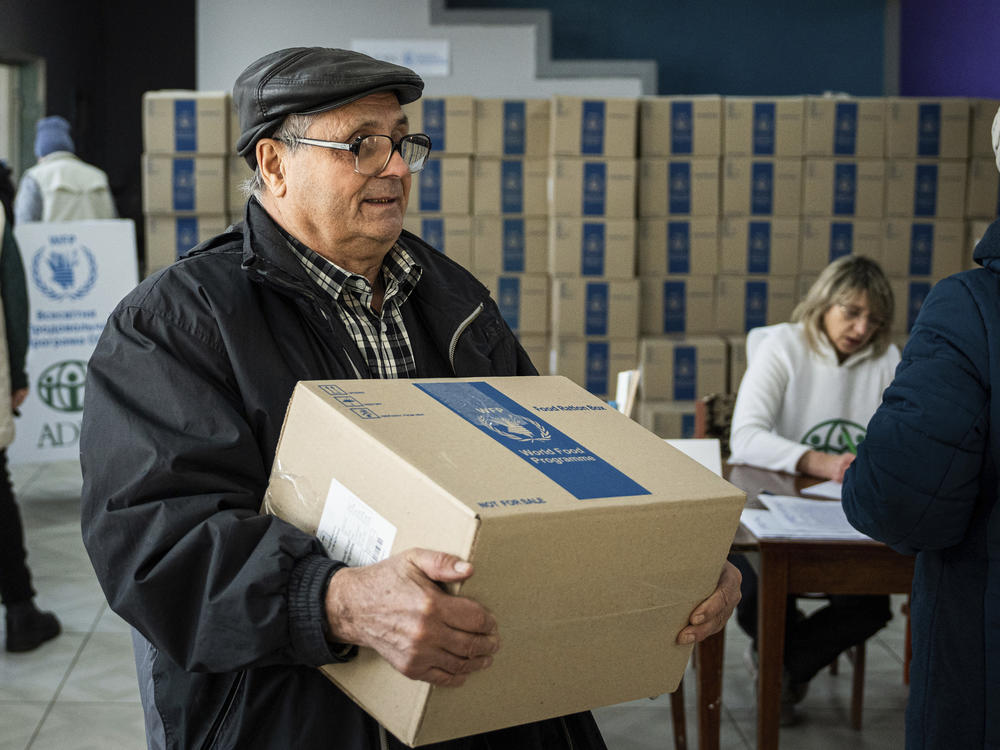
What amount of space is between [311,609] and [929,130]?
14.5ft

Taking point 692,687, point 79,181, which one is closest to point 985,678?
point 692,687

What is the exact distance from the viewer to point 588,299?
4.70 m

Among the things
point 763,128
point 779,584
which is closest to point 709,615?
point 779,584

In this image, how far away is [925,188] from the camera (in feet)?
15.4

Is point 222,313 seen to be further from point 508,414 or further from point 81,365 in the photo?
point 81,365

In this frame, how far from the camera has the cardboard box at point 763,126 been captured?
4598 millimetres

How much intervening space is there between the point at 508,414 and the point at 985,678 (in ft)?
2.28

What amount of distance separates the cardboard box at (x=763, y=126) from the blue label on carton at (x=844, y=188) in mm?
224

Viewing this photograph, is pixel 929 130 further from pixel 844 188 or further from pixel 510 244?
pixel 510 244

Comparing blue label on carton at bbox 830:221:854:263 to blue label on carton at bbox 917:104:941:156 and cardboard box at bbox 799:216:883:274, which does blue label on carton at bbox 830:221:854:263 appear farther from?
blue label on carton at bbox 917:104:941:156

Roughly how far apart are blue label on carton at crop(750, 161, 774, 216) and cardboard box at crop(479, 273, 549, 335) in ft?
3.23

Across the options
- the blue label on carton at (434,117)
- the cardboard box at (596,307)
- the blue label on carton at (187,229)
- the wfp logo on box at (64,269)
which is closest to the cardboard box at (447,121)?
the blue label on carton at (434,117)

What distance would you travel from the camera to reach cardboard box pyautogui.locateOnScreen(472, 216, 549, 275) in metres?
4.73

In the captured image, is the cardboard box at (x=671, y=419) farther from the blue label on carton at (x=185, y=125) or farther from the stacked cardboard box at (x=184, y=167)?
the blue label on carton at (x=185, y=125)
